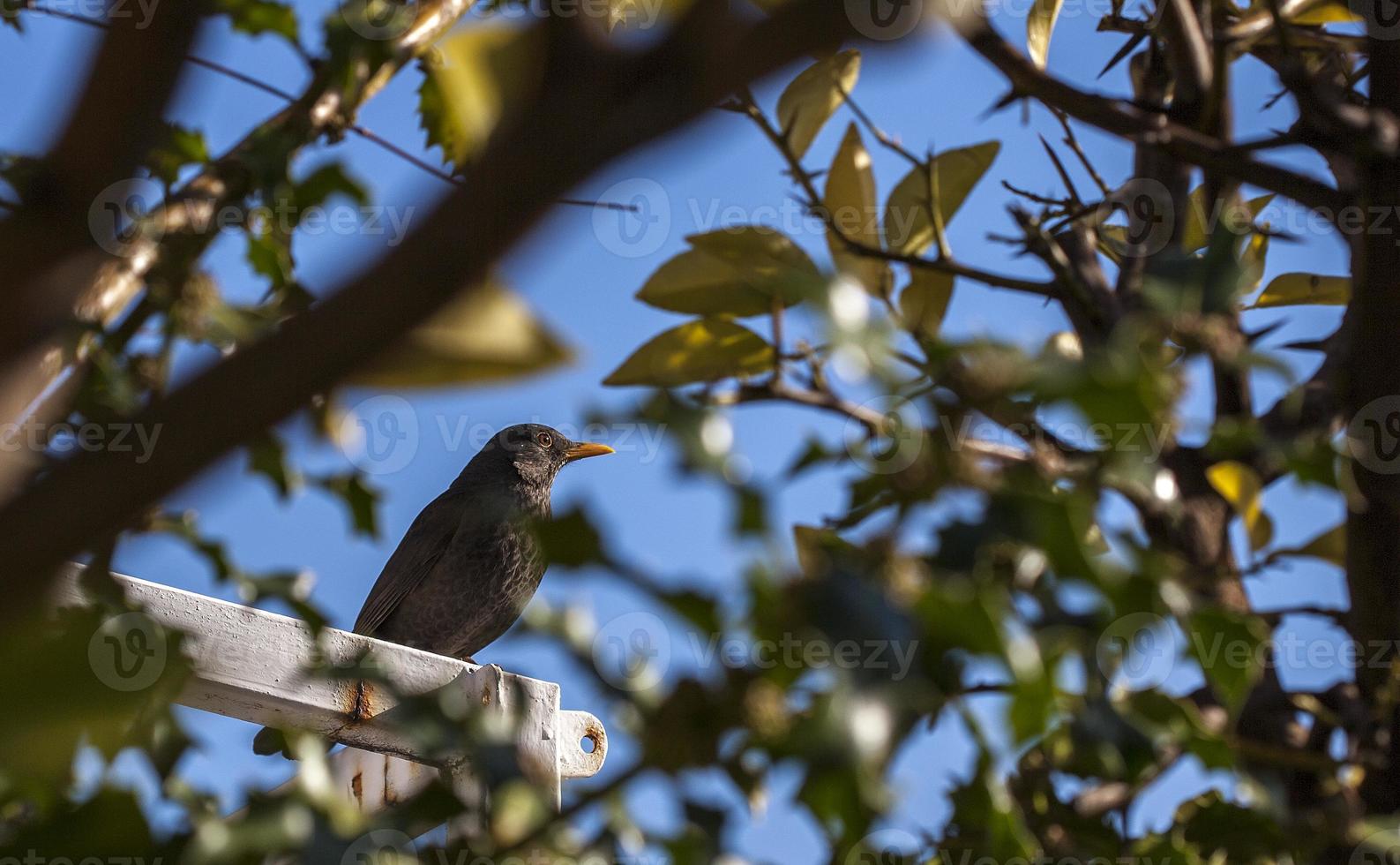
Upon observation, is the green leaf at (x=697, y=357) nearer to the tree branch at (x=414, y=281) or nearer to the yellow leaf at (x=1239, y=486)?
the yellow leaf at (x=1239, y=486)

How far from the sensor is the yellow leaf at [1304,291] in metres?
1.53

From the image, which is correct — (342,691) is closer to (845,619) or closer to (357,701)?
(357,701)

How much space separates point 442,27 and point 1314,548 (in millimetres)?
1450

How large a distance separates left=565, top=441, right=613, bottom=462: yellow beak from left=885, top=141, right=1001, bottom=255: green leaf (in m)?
4.01

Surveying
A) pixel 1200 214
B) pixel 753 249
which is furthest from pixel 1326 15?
pixel 753 249

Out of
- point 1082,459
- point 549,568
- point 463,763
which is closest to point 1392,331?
point 1082,459

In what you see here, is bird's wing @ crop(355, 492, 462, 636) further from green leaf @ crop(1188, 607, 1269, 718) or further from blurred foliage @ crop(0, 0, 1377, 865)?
green leaf @ crop(1188, 607, 1269, 718)

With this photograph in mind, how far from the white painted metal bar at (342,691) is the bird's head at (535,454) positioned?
366 centimetres

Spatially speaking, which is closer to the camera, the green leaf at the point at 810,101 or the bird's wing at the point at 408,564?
the green leaf at the point at 810,101

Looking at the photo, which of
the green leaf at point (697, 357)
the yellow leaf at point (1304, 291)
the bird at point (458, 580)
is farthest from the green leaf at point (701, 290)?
the bird at point (458, 580)

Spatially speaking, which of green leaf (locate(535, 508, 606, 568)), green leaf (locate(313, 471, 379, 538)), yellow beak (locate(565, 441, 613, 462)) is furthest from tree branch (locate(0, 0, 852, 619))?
yellow beak (locate(565, 441, 613, 462))

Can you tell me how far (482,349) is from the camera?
71cm

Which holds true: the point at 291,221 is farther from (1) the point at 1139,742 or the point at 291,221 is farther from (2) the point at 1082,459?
(1) the point at 1139,742

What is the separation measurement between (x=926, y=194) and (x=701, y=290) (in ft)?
1.04
